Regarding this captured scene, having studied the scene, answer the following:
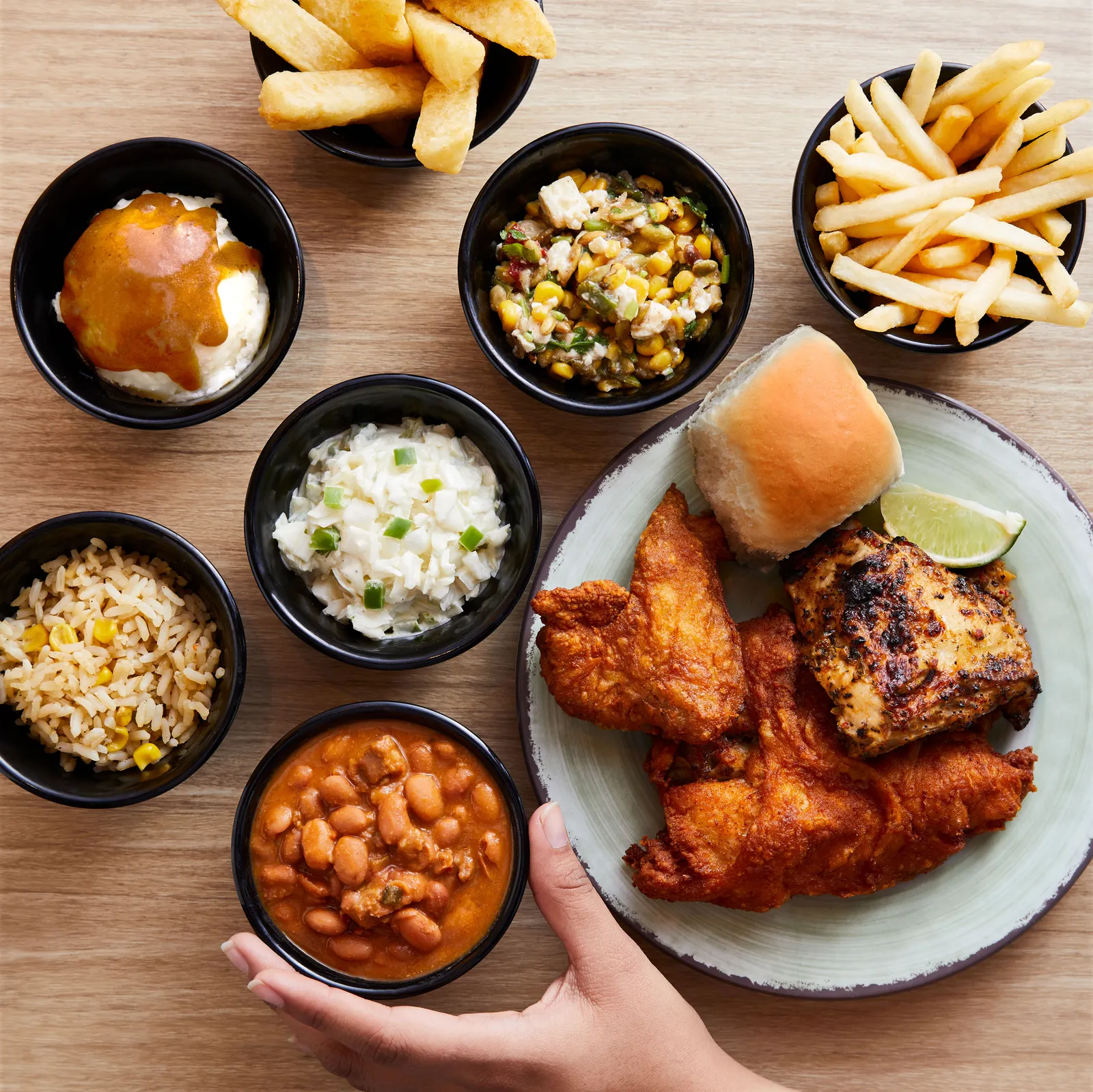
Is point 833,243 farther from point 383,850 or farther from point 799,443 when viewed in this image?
point 383,850

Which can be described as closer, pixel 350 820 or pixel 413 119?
pixel 350 820

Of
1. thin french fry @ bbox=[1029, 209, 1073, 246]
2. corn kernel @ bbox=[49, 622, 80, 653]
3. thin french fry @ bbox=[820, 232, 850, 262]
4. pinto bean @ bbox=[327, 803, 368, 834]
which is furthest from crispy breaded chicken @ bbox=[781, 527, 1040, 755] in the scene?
corn kernel @ bbox=[49, 622, 80, 653]

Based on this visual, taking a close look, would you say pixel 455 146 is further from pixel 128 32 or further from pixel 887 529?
pixel 887 529

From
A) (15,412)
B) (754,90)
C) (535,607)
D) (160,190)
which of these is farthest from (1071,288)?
(15,412)

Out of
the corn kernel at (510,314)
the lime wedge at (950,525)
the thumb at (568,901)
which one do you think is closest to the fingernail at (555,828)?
the thumb at (568,901)

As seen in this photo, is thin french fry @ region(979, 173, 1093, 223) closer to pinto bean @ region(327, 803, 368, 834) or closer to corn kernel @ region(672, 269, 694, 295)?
corn kernel @ region(672, 269, 694, 295)

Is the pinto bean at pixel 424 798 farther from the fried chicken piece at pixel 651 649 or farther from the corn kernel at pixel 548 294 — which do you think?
the corn kernel at pixel 548 294

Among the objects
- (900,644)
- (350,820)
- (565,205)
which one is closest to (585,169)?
(565,205)
